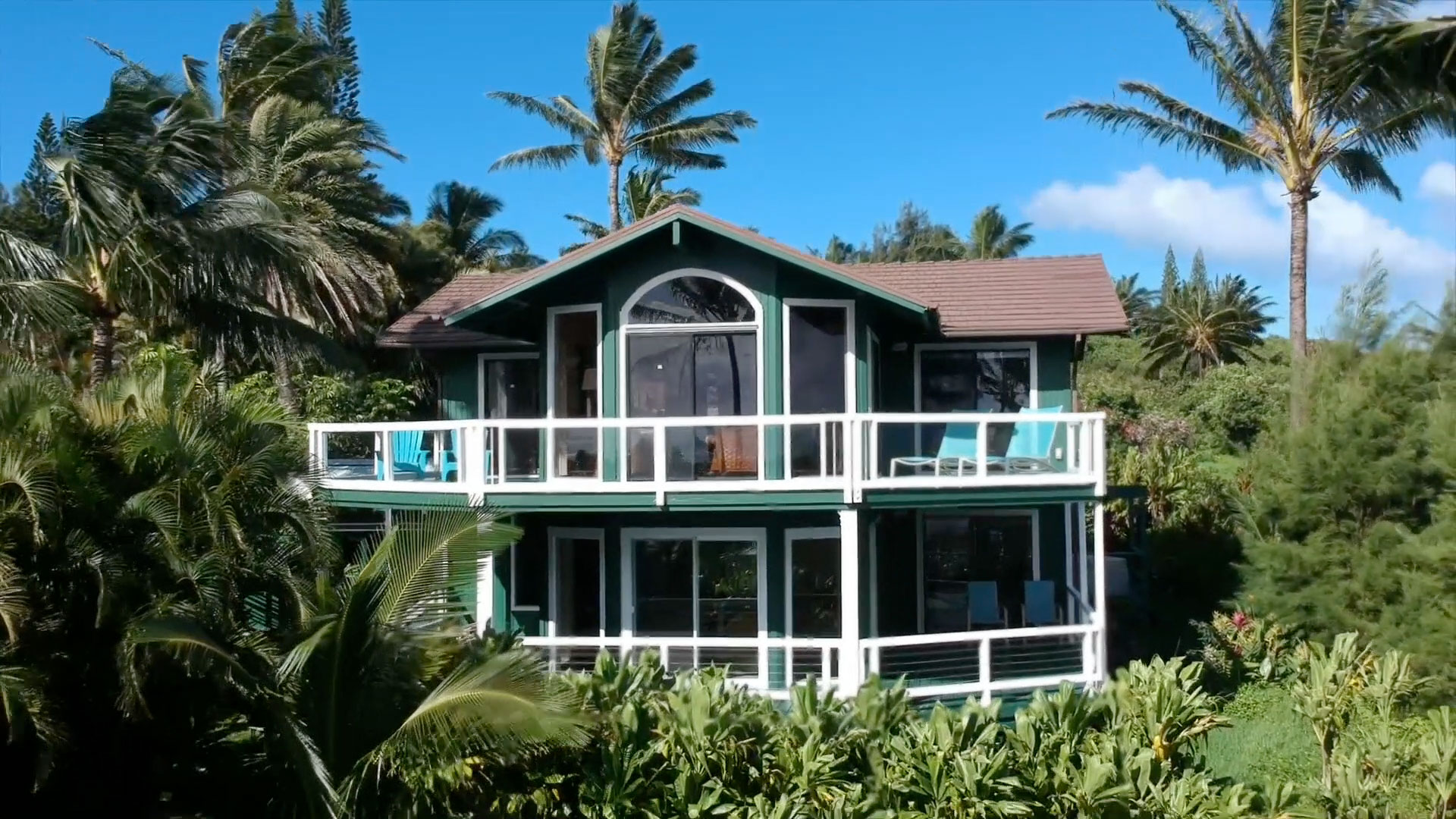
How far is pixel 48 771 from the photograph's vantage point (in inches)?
360

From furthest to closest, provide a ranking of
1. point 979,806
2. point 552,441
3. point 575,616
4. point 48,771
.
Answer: point 575,616 < point 552,441 < point 979,806 < point 48,771

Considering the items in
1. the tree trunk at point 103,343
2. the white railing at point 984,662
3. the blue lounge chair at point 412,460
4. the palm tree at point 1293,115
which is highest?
the palm tree at point 1293,115

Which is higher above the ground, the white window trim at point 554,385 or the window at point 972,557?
the white window trim at point 554,385

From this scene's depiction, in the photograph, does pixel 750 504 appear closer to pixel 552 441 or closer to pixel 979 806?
pixel 552 441

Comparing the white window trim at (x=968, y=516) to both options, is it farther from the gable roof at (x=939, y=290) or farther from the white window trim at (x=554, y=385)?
the white window trim at (x=554, y=385)

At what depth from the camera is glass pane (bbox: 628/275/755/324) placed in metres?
15.4

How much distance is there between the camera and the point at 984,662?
1388 centimetres

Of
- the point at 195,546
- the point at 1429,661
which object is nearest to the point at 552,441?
the point at 195,546

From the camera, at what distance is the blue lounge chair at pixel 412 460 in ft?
53.3

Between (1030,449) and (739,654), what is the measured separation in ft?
15.0

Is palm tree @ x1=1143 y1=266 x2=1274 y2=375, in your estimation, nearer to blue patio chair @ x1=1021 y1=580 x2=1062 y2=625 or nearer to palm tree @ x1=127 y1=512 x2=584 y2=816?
blue patio chair @ x1=1021 y1=580 x2=1062 y2=625

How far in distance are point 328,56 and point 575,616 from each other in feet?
57.5

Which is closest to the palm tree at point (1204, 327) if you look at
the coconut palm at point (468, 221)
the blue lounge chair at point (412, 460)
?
the coconut palm at point (468, 221)

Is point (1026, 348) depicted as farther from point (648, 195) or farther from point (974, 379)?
point (648, 195)
